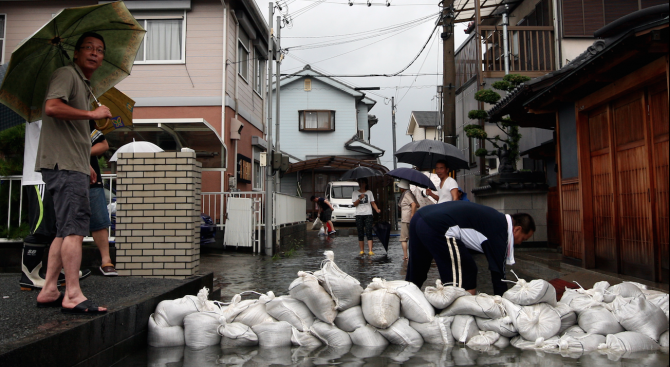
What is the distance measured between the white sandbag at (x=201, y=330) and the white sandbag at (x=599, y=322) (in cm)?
270

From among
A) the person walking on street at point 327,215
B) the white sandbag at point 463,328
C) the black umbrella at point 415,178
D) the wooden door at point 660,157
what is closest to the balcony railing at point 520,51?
the person walking on street at point 327,215

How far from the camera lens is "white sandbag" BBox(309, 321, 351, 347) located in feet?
13.3

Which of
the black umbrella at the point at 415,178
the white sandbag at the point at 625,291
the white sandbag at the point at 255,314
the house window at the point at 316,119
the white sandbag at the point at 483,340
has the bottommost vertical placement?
the white sandbag at the point at 483,340

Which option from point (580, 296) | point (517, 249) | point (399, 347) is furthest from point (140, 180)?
point (517, 249)

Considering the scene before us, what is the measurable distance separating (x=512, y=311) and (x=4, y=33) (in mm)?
14929

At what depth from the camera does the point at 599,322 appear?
3.94 meters

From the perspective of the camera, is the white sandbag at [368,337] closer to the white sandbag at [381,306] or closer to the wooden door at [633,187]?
the white sandbag at [381,306]

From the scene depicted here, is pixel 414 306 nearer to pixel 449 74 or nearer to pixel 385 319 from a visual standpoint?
pixel 385 319

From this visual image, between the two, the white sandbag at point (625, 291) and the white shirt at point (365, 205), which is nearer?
the white sandbag at point (625, 291)

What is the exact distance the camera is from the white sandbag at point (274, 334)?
A: 4.00m

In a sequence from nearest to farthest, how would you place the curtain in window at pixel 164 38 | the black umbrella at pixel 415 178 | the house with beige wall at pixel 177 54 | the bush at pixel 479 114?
the black umbrella at pixel 415 178 → the bush at pixel 479 114 → the house with beige wall at pixel 177 54 → the curtain in window at pixel 164 38

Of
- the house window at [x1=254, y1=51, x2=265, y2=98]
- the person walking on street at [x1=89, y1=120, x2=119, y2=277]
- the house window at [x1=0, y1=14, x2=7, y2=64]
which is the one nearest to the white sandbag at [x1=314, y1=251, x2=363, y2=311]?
the person walking on street at [x1=89, y1=120, x2=119, y2=277]

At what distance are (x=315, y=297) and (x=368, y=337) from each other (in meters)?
0.50

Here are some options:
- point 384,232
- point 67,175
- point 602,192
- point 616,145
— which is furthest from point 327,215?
point 67,175
